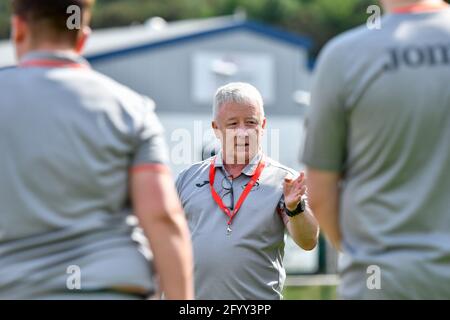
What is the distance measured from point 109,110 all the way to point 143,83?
26263 millimetres

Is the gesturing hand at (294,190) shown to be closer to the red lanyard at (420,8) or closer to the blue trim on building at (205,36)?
the red lanyard at (420,8)

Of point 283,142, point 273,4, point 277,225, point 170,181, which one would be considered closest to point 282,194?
point 277,225

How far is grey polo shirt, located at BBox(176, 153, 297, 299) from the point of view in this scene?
6.52m

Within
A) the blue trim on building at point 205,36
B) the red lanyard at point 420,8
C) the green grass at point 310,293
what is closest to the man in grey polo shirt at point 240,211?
the red lanyard at point 420,8

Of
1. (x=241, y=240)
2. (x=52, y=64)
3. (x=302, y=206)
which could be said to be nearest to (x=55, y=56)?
(x=52, y=64)

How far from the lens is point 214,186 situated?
6879 mm

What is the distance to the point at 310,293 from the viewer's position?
17.5 m

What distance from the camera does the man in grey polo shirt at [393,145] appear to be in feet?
13.8

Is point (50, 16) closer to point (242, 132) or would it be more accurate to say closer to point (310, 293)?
point (242, 132)

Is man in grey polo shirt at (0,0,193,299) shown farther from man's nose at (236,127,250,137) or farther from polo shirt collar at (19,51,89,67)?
man's nose at (236,127,250,137)

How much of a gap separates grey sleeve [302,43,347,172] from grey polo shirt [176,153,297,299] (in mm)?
2201

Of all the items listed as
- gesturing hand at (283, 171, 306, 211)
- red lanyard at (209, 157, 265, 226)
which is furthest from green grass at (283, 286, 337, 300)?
gesturing hand at (283, 171, 306, 211)

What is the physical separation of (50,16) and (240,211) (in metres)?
2.57
